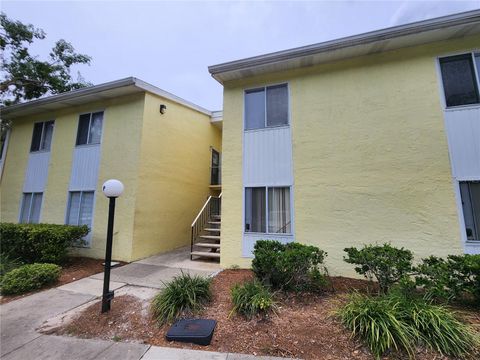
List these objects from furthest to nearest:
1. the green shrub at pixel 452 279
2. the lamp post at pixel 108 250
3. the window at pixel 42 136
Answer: the window at pixel 42 136 → the lamp post at pixel 108 250 → the green shrub at pixel 452 279

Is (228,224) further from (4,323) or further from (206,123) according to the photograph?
(206,123)

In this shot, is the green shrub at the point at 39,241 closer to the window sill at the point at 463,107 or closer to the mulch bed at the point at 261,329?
the mulch bed at the point at 261,329

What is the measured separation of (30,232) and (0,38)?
28.4 ft

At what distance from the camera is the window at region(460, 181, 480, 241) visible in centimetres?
505

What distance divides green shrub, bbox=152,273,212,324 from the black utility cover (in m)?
0.23

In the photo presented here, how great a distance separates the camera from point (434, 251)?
5.22 metres

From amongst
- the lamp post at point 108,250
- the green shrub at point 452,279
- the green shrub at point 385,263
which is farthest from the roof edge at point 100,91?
the green shrub at point 452,279

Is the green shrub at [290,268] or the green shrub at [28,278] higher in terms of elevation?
the green shrub at [290,268]

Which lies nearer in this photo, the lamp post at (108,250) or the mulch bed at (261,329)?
the mulch bed at (261,329)

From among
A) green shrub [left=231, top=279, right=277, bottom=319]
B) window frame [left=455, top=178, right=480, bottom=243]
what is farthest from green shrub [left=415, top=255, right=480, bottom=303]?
green shrub [left=231, top=279, right=277, bottom=319]

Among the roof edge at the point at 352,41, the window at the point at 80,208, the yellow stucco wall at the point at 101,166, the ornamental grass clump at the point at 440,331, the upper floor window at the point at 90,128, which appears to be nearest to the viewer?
the ornamental grass clump at the point at 440,331

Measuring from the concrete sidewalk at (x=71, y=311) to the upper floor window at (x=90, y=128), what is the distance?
5127 mm

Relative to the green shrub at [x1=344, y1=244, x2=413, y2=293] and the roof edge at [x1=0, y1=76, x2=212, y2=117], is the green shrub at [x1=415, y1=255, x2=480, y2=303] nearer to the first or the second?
the green shrub at [x1=344, y1=244, x2=413, y2=293]

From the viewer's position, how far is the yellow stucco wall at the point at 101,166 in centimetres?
789
